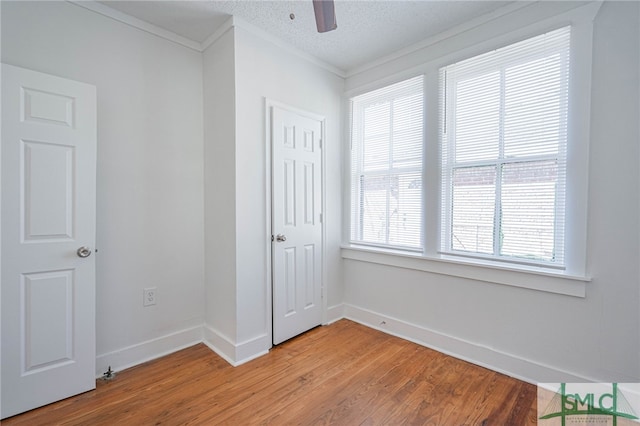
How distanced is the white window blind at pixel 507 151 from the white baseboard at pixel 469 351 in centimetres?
72

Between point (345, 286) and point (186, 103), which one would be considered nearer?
point (186, 103)

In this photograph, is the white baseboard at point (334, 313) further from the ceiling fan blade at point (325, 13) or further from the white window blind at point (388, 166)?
the ceiling fan blade at point (325, 13)

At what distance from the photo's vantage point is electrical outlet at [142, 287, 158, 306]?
2.38 meters

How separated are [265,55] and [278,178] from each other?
1.05 meters

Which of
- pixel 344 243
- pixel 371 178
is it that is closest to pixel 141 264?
pixel 344 243

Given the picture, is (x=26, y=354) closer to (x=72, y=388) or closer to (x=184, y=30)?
(x=72, y=388)

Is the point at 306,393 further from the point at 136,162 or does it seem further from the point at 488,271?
the point at 136,162

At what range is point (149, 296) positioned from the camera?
94.5 inches

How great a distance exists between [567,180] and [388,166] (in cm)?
140

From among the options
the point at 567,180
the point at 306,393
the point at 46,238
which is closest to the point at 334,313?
the point at 306,393

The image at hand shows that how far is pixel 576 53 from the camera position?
1.87 meters

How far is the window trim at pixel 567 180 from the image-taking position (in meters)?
1.85

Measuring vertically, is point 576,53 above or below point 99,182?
above

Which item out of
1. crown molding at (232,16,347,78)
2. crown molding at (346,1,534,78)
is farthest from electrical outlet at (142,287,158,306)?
crown molding at (346,1,534,78)
